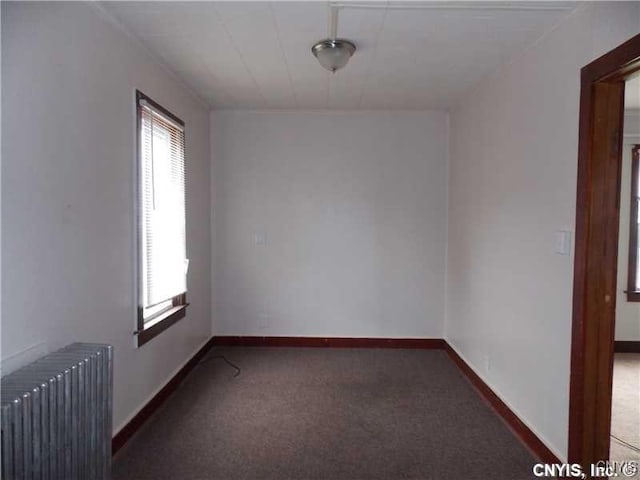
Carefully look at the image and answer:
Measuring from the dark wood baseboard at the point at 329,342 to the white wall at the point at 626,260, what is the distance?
190 cm

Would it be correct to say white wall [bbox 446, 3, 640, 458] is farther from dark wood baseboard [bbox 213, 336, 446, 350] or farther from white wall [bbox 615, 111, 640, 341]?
white wall [bbox 615, 111, 640, 341]

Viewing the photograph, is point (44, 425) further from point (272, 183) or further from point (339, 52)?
point (272, 183)

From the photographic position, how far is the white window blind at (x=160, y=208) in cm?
251

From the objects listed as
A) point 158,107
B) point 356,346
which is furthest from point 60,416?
point 356,346

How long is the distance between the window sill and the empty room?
0.02m

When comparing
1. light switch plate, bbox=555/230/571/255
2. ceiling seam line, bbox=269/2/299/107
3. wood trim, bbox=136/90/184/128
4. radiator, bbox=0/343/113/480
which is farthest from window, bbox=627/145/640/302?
radiator, bbox=0/343/113/480

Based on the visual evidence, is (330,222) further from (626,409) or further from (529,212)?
(626,409)

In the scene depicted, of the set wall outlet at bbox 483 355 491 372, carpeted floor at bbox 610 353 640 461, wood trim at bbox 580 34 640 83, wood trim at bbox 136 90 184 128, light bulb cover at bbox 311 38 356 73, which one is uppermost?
light bulb cover at bbox 311 38 356 73

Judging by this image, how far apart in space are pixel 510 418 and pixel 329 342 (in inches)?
76.0

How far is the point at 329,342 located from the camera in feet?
13.3

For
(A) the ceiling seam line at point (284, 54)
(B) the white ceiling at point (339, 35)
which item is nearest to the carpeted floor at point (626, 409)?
(B) the white ceiling at point (339, 35)

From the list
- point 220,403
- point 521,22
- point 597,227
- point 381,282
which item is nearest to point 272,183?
point 381,282

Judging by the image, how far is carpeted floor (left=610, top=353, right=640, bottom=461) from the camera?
88.7 inches

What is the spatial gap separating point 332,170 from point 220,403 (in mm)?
2439
